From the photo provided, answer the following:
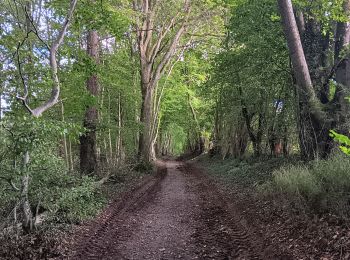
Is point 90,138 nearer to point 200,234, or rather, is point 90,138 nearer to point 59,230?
point 59,230

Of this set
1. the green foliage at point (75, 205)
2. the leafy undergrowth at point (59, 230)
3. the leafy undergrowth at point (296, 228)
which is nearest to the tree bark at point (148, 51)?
the leafy undergrowth at point (59, 230)

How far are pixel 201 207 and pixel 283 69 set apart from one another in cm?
561

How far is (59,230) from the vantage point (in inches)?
258

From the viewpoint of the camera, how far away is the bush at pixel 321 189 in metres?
5.70

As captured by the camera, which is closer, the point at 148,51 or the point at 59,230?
the point at 59,230

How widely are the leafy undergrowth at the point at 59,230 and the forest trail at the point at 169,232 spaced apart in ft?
1.02

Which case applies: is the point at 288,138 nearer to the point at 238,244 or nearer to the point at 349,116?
the point at 349,116

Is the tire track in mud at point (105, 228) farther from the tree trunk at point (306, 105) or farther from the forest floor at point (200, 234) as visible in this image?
the tree trunk at point (306, 105)

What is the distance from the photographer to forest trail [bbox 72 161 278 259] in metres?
5.67

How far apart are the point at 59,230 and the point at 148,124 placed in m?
13.8

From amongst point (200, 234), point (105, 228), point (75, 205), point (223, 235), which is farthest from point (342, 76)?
point (75, 205)

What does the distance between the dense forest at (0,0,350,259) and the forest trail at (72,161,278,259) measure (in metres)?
0.06

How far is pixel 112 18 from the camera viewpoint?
9586 millimetres

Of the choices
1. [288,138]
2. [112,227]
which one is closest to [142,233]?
[112,227]
